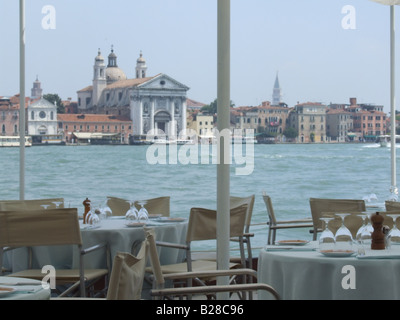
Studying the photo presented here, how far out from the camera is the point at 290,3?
63750mm

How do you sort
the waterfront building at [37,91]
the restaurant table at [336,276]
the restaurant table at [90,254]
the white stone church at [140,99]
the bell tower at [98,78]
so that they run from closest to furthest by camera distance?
1. the restaurant table at [336,276]
2. the restaurant table at [90,254]
3. the white stone church at [140,99]
4. the waterfront building at [37,91]
5. the bell tower at [98,78]

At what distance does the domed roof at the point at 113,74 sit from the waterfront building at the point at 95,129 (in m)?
13.5

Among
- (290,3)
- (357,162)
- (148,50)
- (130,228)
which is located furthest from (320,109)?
(130,228)

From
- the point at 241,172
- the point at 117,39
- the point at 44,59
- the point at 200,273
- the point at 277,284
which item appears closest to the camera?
the point at 200,273

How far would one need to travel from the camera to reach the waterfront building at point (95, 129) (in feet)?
178

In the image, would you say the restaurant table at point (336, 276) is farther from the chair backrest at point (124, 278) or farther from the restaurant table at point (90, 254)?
the restaurant table at point (90, 254)

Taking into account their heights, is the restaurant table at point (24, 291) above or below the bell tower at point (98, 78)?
below

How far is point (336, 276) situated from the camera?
2064 millimetres

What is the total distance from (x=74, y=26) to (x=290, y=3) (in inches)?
764

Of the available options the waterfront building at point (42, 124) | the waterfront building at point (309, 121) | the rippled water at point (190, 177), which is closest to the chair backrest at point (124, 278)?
the rippled water at point (190, 177)

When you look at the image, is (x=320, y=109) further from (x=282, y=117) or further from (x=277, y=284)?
(x=277, y=284)

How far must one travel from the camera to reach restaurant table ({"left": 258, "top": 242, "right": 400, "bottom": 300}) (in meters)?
2.05
